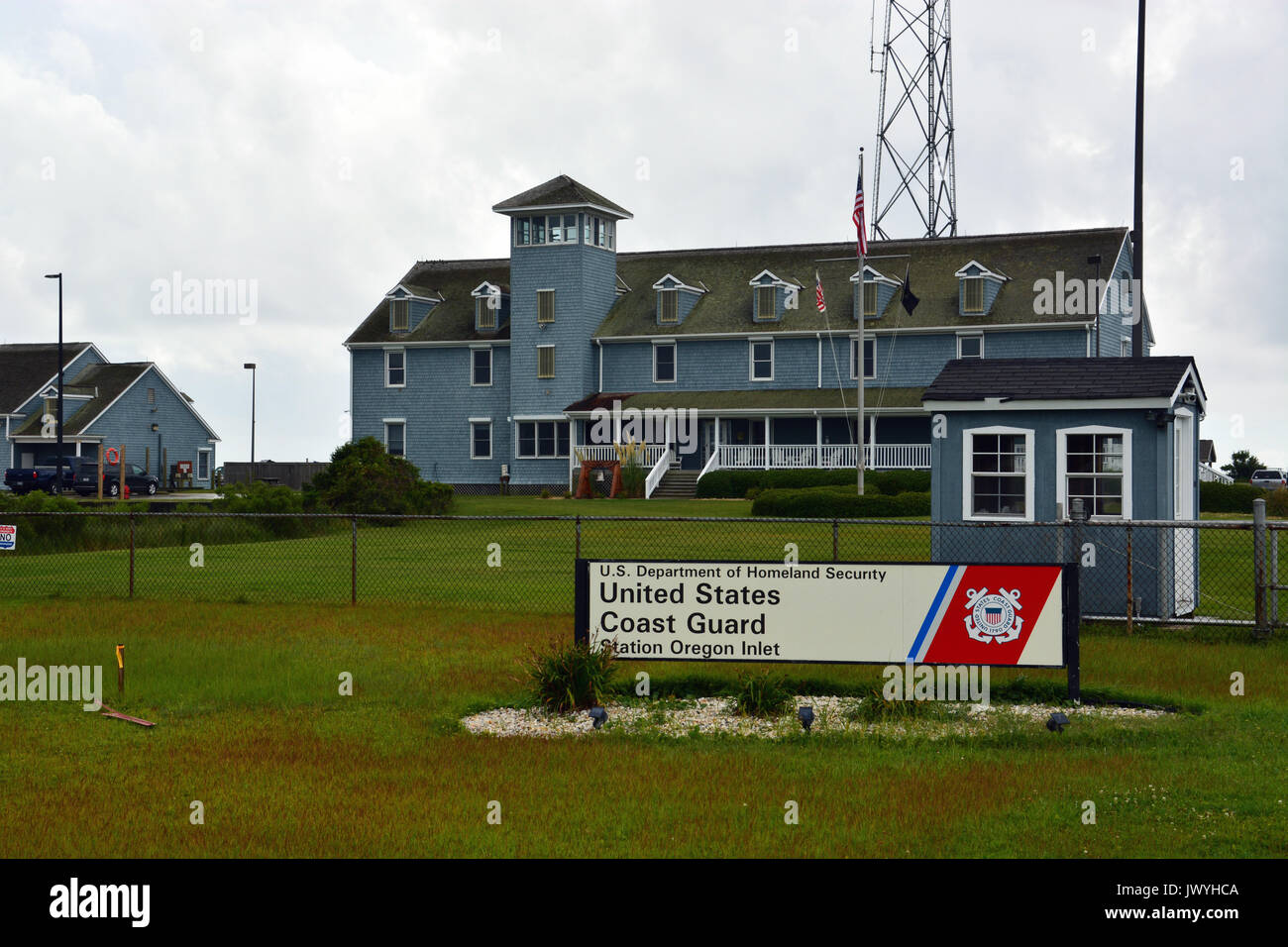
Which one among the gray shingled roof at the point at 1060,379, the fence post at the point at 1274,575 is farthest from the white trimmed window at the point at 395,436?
the fence post at the point at 1274,575

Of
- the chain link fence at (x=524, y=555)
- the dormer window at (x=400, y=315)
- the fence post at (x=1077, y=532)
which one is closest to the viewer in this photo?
the fence post at (x=1077, y=532)

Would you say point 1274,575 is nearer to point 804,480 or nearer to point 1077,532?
point 1077,532

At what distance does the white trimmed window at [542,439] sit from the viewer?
191 ft

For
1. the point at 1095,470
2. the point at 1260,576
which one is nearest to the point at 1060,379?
the point at 1095,470

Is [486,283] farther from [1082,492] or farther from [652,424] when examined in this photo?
[1082,492]

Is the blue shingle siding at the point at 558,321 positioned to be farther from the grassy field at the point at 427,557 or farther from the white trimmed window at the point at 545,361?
the grassy field at the point at 427,557

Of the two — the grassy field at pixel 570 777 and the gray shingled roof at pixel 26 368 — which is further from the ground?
the gray shingled roof at pixel 26 368

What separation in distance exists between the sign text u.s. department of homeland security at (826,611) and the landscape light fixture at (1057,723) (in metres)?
1.04

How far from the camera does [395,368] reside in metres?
62.0

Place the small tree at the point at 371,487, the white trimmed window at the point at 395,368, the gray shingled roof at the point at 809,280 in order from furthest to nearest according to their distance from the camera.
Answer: the white trimmed window at the point at 395,368
the gray shingled roof at the point at 809,280
the small tree at the point at 371,487

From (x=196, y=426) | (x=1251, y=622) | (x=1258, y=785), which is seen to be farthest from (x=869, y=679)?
(x=196, y=426)

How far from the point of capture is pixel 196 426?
81.6 meters

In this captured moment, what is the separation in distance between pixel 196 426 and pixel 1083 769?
76902 mm

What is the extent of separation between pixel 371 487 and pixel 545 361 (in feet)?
67.6
